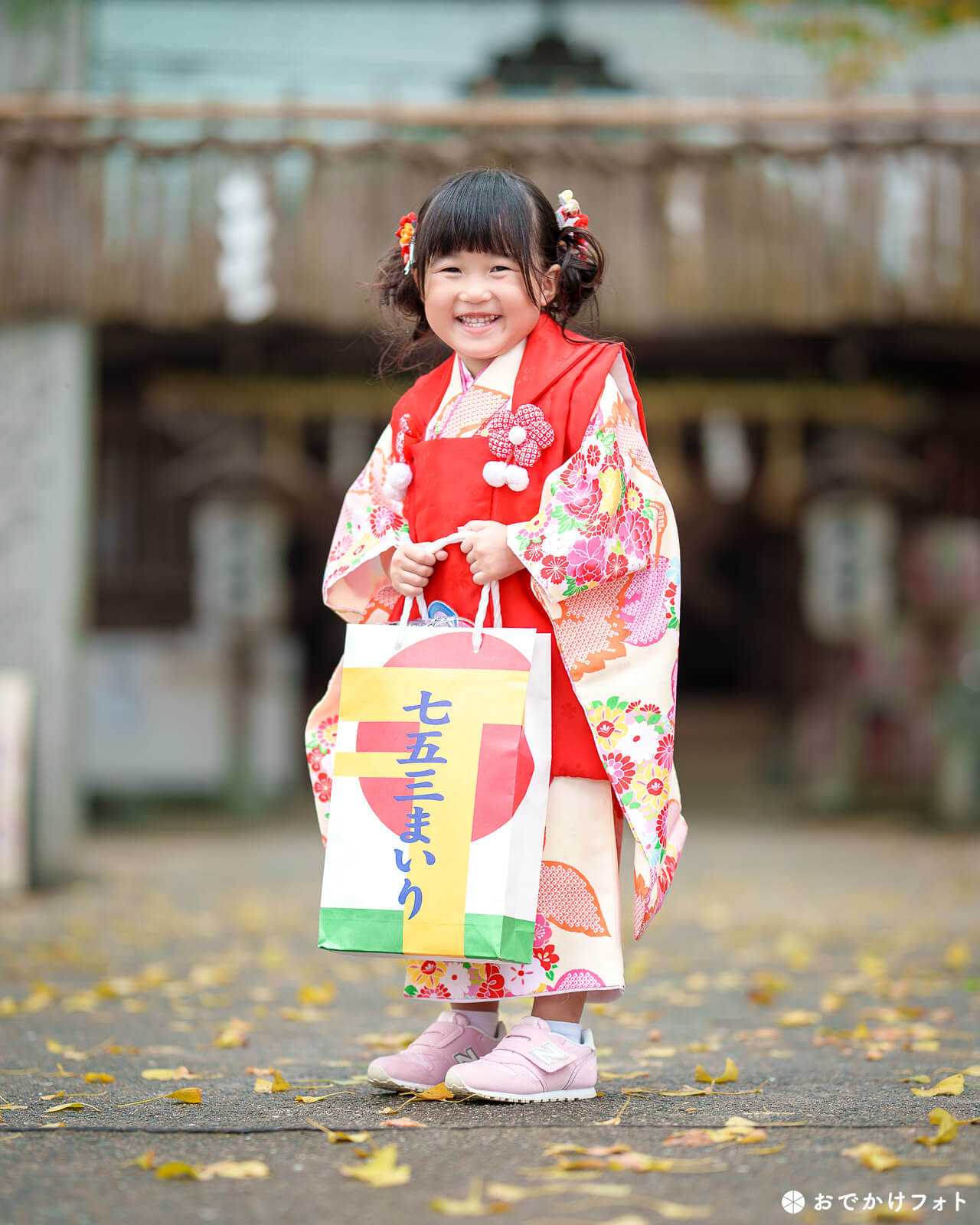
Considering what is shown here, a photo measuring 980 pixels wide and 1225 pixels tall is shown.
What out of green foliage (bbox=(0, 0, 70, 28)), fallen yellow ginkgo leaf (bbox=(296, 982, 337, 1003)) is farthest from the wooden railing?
fallen yellow ginkgo leaf (bbox=(296, 982, 337, 1003))

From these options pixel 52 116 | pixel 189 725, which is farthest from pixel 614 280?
pixel 189 725

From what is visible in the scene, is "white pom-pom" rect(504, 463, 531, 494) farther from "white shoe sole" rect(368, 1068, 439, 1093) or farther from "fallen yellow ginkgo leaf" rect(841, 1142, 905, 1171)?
"fallen yellow ginkgo leaf" rect(841, 1142, 905, 1171)

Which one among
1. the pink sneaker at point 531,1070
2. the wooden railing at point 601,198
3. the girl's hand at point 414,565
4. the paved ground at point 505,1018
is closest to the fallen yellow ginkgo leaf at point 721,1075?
the paved ground at point 505,1018

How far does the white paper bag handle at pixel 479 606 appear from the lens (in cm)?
251

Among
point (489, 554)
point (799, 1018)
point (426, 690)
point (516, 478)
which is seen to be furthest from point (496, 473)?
point (799, 1018)

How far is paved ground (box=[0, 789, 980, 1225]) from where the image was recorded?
1.94 meters

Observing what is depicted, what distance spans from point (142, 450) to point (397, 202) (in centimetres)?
506

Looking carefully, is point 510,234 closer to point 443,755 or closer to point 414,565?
point 414,565

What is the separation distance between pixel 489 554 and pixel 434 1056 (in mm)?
943

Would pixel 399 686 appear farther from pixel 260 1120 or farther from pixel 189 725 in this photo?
pixel 189 725

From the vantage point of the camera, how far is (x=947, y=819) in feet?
30.9

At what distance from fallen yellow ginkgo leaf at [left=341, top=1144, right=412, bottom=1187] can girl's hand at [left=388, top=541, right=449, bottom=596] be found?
104 cm

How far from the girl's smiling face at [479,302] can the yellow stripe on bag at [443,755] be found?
67cm

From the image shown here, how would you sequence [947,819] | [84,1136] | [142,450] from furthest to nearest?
[142,450] → [947,819] → [84,1136]
